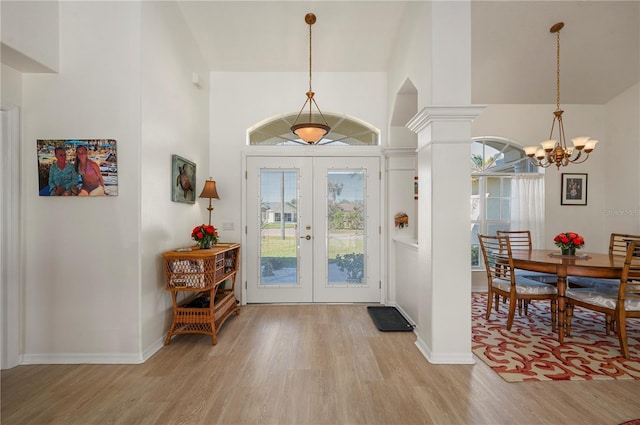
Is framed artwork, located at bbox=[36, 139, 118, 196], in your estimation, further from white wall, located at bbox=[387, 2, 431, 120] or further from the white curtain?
the white curtain

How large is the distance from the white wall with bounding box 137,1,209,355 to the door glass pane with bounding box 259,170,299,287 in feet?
3.45

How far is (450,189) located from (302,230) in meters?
2.36

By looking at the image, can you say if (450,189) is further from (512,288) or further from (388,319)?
(388,319)

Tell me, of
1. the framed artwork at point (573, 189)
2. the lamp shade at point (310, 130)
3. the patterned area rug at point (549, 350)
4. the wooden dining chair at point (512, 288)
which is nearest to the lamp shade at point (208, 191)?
the lamp shade at point (310, 130)

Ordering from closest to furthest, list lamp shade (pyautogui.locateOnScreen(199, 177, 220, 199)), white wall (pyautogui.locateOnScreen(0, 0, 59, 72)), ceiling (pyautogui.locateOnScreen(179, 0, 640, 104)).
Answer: white wall (pyautogui.locateOnScreen(0, 0, 59, 72)) → ceiling (pyautogui.locateOnScreen(179, 0, 640, 104)) → lamp shade (pyautogui.locateOnScreen(199, 177, 220, 199))

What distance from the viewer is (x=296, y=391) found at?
2311mm

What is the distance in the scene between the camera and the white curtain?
5316 mm

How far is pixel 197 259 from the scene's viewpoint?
305 centimetres

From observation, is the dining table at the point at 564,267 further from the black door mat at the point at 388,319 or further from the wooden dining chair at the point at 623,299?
the black door mat at the point at 388,319

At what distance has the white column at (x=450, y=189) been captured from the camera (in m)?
2.77

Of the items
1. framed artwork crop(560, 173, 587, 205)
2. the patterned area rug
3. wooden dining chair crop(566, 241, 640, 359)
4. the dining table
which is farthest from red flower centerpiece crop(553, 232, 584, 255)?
framed artwork crop(560, 173, 587, 205)

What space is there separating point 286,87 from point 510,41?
3.16m

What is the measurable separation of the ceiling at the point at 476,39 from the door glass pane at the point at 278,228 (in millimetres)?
1673

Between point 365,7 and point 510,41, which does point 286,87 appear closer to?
point 365,7
